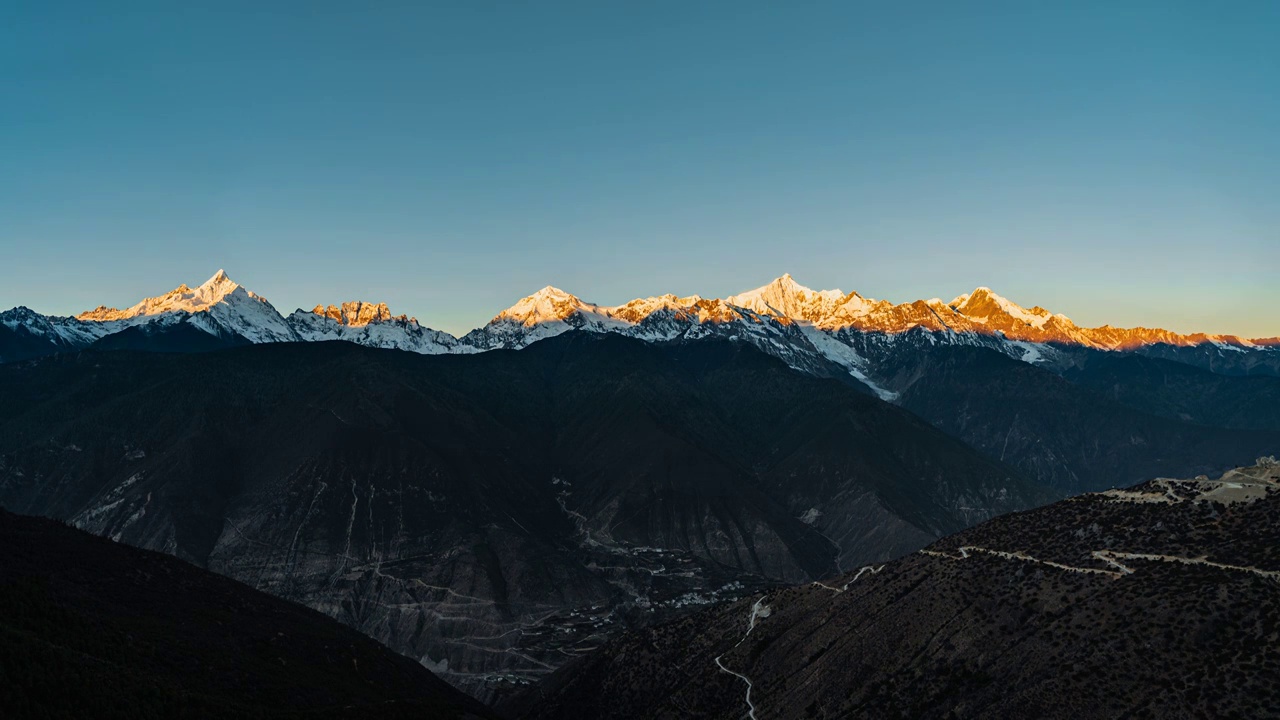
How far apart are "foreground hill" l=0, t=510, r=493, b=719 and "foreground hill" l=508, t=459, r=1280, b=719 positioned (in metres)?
37.7

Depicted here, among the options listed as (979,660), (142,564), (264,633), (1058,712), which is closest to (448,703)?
(264,633)

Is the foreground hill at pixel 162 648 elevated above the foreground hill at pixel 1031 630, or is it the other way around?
the foreground hill at pixel 162 648

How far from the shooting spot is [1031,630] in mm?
118312

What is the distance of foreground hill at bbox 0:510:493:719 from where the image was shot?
98875 mm

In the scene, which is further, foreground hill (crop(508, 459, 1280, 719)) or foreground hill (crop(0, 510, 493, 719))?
foreground hill (crop(508, 459, 1280, 719))

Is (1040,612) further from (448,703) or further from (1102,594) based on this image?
(448,703)

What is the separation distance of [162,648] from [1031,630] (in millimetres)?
110048

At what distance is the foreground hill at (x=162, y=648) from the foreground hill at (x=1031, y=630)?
3768cm

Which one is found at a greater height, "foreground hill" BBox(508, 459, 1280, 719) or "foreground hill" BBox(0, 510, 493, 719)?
"foreground hill" BBox(0, 510, 493, 719)

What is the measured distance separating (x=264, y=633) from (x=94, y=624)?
112 ft

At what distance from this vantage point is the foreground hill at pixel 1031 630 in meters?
102

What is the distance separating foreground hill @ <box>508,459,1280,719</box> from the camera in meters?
102

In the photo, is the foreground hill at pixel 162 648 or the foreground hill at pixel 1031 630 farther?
the foreground hill at pixel 1031 630

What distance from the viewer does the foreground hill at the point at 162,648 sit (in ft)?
324
